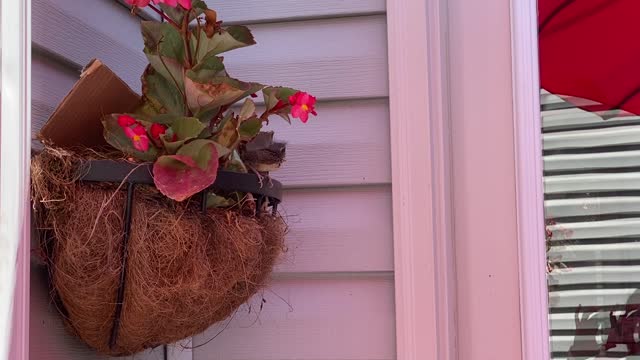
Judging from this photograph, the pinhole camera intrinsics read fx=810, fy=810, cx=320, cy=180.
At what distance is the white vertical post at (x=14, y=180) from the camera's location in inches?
39.3

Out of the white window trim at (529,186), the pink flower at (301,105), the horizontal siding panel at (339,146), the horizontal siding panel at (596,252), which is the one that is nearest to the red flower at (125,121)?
the pink flower at (301,105)

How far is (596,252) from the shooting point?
1.45 m

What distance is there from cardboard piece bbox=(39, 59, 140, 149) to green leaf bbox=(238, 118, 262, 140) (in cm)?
16

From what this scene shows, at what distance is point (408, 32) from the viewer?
1.43m

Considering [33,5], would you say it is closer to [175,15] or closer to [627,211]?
[175,15]

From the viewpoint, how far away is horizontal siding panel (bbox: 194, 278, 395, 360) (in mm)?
1437

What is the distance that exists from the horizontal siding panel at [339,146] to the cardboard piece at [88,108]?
408 millimetres

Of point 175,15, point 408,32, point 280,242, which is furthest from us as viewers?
point 408,32

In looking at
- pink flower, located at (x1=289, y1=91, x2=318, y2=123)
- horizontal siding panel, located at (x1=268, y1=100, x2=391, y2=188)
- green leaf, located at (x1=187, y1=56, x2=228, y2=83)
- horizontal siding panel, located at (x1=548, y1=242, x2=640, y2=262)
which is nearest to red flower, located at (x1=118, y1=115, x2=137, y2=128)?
green leaf, located at (x1=187, y1=56, x2=228, y2=83)

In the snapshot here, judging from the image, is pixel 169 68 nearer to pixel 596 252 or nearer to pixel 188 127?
pixel 188 127

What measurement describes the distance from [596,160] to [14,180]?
39.7 inches

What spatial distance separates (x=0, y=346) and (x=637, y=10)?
1.23 metres

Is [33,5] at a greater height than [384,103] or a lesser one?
greater

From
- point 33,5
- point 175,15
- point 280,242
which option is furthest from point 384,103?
point 33,5
